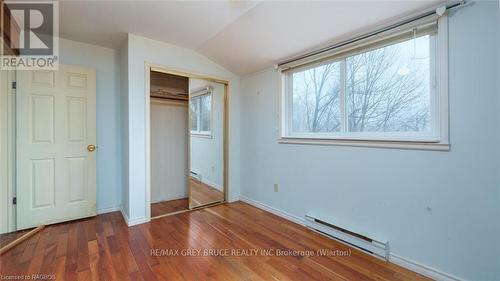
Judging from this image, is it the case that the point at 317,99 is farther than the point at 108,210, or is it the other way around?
the point at 108,210

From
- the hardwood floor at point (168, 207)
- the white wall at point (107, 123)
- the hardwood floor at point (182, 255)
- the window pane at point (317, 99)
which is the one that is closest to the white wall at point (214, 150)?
the hardwood floor at point (168, 207)

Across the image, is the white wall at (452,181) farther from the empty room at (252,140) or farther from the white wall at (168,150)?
the white wall at (168,150)

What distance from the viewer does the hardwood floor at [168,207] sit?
3073mm

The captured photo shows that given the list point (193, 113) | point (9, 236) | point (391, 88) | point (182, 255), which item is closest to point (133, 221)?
point (182, 255)

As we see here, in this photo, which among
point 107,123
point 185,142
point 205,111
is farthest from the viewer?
point 185,142

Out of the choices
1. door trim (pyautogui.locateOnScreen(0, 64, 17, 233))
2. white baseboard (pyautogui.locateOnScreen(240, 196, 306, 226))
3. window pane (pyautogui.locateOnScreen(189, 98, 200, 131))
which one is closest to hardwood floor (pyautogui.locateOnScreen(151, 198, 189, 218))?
white baseboard (pyautogui.locateOnScreen(240, 196, 306, 226))

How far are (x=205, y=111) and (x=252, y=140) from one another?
86cm

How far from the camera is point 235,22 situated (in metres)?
2.41

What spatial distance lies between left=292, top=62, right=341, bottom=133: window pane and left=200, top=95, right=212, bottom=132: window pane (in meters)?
1.31

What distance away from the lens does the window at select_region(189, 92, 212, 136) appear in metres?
3.27

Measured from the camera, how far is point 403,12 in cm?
176

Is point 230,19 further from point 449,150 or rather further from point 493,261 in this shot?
point 493,261

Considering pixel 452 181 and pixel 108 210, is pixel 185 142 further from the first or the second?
pixel 452 181

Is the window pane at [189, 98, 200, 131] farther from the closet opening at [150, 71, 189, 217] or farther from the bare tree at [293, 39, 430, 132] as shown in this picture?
the bare tree at [293, 39, 430, 132]
